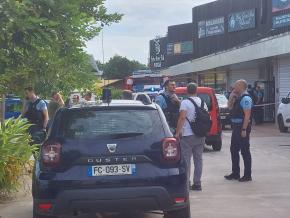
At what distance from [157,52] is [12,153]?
2420 inches

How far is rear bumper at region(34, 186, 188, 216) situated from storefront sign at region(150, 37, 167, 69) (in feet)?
202

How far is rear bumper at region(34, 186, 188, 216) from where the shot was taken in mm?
6363

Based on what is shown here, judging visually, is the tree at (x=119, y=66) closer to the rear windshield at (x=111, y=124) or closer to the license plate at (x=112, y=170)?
the rear windshield at (x=111, y=124)

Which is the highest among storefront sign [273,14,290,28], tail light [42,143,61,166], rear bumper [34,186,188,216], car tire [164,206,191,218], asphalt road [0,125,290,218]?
storefront sign [273,14,290,28]

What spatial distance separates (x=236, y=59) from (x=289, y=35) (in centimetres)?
727

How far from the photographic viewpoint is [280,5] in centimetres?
3203

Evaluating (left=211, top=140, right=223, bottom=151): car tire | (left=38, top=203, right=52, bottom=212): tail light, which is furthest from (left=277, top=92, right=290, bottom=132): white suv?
(left=38, top=203, right=52, bottom=212): tail light

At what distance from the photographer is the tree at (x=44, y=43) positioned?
6.26 metres

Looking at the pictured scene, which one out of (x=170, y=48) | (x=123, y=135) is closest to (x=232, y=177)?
(x=123, y=135)

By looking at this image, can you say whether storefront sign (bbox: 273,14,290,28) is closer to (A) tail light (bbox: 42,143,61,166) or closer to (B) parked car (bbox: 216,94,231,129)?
(B) parked car (bbox: 216,94,231,129)

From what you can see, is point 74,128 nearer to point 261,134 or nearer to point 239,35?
point 261,134

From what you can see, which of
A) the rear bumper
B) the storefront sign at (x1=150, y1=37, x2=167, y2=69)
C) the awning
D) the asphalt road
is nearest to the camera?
the rear bumper

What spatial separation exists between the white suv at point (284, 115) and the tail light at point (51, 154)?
15.1 m

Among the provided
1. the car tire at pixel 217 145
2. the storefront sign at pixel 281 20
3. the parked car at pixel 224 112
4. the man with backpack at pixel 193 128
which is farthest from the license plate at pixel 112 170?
the storefront sign at pixel 281 20
